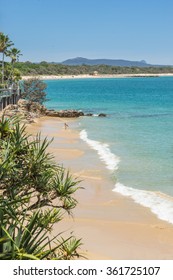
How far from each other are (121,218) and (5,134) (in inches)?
240

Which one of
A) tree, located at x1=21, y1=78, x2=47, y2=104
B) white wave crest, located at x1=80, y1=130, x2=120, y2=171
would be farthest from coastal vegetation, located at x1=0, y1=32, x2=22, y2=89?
white wave crest, located at x1=80, y1=130, x2=120, y2=171

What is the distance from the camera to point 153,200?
16781 mm

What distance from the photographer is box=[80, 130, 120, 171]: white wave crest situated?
23.3m

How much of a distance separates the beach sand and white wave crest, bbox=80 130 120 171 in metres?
1.75

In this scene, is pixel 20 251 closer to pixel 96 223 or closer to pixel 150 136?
pixel 96 223

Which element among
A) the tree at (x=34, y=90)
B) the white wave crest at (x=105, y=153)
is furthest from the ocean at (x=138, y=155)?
the tree at (x=34, y=90)

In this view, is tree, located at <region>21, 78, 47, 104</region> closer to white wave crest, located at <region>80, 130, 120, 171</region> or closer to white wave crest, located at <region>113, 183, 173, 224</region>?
white wave crest, located at <region>80, 130, 120, 171</region>

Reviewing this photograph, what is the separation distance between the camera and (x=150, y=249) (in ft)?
39.9

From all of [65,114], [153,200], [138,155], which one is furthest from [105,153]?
[65,114]

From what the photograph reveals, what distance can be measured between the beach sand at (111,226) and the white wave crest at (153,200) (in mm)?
299

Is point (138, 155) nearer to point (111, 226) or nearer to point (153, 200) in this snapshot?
point (153, 200)

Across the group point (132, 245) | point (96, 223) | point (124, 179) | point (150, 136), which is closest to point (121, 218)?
point (96, 223)

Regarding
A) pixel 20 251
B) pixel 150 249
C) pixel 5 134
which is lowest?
pixel 150 249

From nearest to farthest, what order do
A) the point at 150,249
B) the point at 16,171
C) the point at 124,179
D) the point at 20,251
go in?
the point at 20,251 < the point at 16,171 < the point at 150,249 < the point at 124,179
